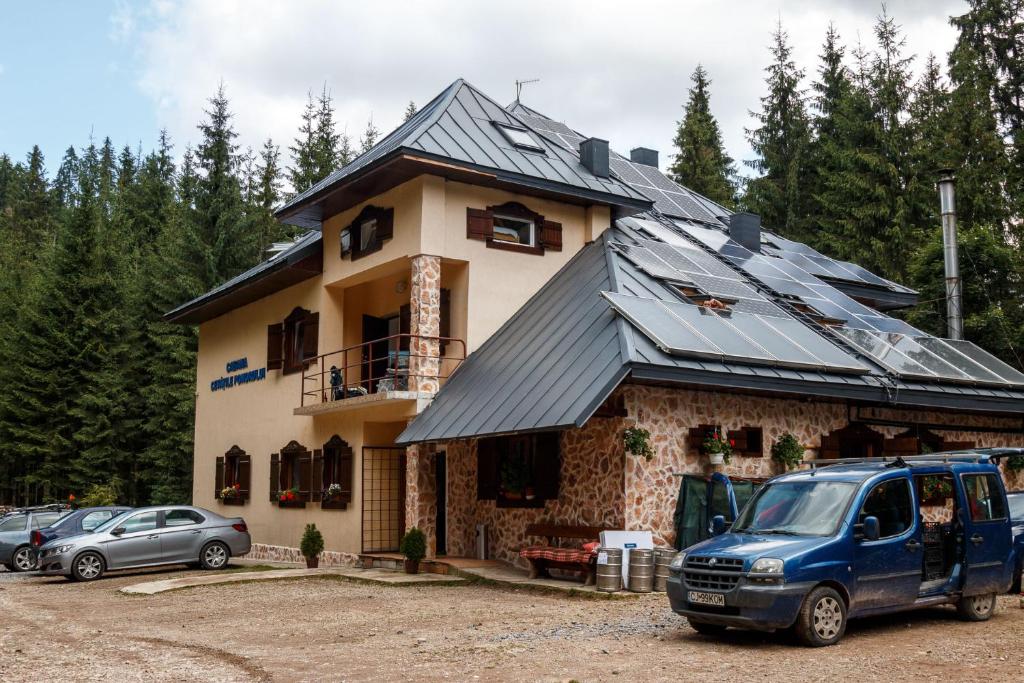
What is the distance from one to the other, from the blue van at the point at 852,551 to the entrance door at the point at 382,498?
1091 centimetres

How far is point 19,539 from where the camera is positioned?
22.7 meters

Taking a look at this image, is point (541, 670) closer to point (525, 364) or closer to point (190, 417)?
point (525, 364)

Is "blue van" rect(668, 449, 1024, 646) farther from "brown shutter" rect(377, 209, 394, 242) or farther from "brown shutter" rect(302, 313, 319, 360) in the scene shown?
"brown shutter" rect(302, 313, 319, 360)

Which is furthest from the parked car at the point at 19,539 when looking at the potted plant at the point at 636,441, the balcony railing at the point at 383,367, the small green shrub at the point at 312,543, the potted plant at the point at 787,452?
the potted plant at the point at 787,452

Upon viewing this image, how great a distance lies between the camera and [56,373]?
41.2m

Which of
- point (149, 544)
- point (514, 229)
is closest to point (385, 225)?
point (514, 229)

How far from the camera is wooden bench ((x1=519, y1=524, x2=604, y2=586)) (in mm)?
15195

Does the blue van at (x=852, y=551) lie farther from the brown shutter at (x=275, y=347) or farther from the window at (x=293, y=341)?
the brown shutter at (x=275, y=347)

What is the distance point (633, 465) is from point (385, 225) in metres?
7.78

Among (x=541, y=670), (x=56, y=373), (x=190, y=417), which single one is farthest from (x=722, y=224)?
(x=56, y=373)

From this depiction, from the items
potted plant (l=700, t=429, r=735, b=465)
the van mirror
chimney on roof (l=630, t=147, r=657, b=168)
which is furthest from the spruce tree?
the van mirror

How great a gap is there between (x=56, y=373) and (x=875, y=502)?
38.1 metres

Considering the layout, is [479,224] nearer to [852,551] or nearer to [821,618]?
[852,551]

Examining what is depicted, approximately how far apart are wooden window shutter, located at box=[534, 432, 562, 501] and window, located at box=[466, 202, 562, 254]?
15.3ft
